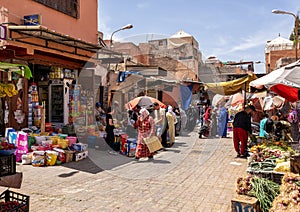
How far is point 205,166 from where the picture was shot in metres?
8.43

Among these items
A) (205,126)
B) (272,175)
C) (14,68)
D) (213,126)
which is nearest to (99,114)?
(205,126)

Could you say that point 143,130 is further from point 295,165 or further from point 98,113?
point 295,165

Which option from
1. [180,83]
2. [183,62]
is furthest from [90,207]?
[183,62]

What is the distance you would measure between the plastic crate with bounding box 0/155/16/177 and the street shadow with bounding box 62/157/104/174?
12.2 feet

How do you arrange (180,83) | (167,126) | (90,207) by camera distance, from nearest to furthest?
(90,207) < (167,126) < (180,83)

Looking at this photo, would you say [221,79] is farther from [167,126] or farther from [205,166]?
[205,166]

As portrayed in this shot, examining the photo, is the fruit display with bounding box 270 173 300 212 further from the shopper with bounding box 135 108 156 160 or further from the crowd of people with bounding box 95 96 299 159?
the shopper with bounding box 135 108 156 160

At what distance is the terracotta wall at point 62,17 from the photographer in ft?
27.4

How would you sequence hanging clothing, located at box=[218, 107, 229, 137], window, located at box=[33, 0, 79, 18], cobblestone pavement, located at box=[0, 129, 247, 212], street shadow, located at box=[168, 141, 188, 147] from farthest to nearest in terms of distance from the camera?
hanging clothing, located at box=[218, 107, 229, 137] → street shadow, located at box=[168, 141, 188, 147] → window, located at box=[33, 0, 79, 18] → cobblestone pavement, located at box=[0, 129, 247, 212]

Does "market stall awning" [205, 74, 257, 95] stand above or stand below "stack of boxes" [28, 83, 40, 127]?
above

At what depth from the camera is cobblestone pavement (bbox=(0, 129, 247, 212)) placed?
17.0ft

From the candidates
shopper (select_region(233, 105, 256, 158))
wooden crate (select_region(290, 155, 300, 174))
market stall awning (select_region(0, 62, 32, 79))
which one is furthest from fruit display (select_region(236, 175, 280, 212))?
shopper (select_region(233, 105, 256, 158))

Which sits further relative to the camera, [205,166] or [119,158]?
[119,158]

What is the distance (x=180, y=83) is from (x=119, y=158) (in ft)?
28.0
